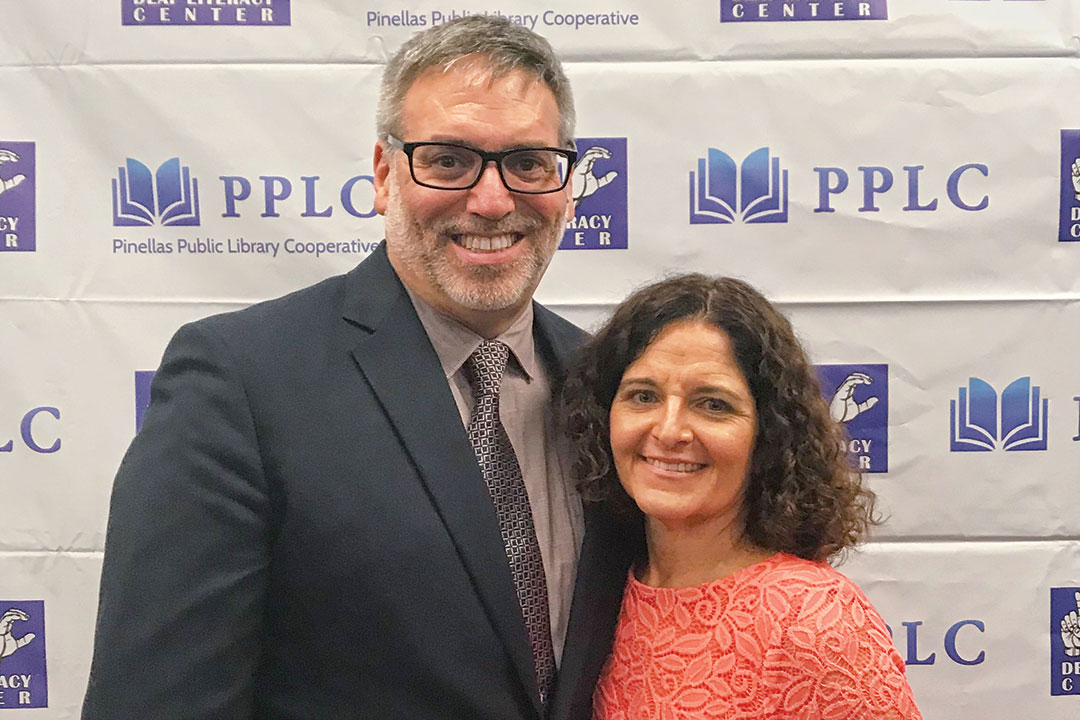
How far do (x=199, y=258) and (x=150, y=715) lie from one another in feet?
3.85

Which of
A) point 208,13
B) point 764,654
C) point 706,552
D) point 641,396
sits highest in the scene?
point 208,13

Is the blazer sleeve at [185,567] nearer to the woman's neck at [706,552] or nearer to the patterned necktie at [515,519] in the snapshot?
the patterned necktie at [515,519]

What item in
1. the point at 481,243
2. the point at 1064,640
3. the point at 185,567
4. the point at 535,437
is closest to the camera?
the point at 185,567

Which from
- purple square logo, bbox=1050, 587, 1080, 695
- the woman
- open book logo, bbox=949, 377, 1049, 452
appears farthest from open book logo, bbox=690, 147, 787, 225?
purple square logo, bbox=1050, 587, 1080, 695

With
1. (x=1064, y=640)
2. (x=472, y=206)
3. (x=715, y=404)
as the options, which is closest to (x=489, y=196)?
(x=472, y=206)

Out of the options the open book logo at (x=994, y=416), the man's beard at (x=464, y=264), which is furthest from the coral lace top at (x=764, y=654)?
the open book logo at (x=994, y=416)

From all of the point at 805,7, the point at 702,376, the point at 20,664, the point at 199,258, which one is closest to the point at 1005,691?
the point at 702,376

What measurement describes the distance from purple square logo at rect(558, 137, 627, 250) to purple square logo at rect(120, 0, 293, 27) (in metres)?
0.69

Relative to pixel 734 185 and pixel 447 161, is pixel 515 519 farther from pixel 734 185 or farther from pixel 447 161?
pixel 734 185

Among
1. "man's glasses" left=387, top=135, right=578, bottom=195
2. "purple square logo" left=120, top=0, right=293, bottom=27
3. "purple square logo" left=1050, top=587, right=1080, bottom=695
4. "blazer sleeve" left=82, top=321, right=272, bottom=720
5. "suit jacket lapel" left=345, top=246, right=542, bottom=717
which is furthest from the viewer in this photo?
"purple square logo" left=1050, top=587, right=1080, bottom=695

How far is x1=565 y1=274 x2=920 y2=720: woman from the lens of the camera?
1231 millimetres

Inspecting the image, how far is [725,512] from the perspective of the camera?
1363 mm

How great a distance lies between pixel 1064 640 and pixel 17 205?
245cm

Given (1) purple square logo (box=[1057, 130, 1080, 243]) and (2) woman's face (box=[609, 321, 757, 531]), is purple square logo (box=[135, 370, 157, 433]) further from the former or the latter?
(1) purple square logo (box=[1057, 130, 1080, 243])
